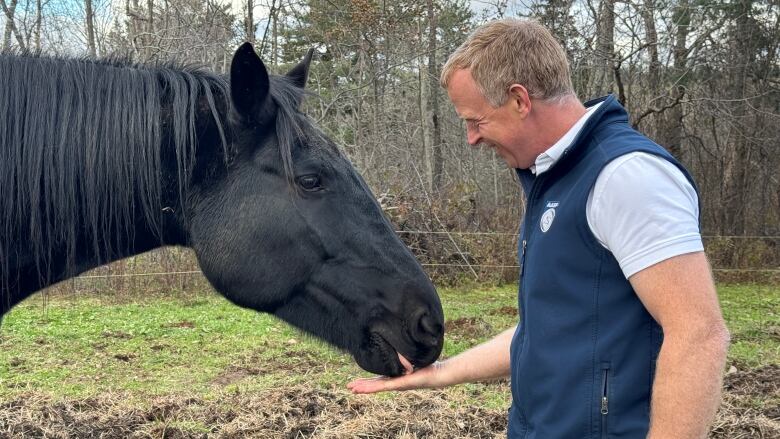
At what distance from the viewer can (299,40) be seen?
1584cm

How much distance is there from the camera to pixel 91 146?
216 centimetres

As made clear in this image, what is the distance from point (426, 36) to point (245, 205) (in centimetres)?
1431

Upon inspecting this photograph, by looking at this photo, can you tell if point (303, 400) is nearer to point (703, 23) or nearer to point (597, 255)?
point (597, 255)

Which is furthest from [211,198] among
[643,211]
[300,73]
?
[643,211]

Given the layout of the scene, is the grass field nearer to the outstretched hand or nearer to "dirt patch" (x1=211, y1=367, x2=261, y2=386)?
"dirt patch" (x1=211, y1=367, x2=261, y2=386)

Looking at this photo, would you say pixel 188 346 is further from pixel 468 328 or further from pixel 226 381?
pixel 468 328

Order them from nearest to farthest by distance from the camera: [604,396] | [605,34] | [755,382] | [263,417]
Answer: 1. [604,396]
2. [263,417]
3. [755,382]
4. [605,34]

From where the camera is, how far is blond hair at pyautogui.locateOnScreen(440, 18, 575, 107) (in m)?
1.51

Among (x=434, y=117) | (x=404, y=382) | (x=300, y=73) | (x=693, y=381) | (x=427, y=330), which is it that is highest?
(x=434, y=117)

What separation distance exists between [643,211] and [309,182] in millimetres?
1321

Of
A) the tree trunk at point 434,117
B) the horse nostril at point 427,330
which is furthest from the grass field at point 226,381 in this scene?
the tree trunk at point 434,117

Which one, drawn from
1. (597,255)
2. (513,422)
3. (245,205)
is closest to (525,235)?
(597,255)

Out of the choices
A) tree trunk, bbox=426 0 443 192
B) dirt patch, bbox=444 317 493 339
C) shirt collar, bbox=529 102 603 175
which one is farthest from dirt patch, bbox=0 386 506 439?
tree trunk, bbox=426 0 443 192

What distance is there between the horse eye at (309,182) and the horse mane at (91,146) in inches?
3.1
